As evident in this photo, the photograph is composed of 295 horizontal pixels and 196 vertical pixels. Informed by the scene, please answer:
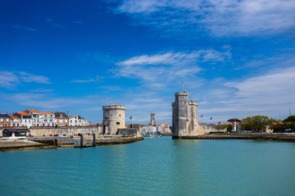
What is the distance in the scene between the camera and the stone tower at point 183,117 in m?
73.6

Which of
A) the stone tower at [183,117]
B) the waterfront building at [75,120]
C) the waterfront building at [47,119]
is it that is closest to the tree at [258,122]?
the stone tower at [183,117]

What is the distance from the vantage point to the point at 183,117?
7388cm

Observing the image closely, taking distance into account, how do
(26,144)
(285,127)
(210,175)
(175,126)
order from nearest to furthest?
(210,175) → (26,144) → (175,126) → (285,127)

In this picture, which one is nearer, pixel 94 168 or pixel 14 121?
pixel 94 168

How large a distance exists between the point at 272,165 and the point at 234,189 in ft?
29.4

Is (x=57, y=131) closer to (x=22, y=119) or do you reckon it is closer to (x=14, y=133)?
(x=14, y=133)

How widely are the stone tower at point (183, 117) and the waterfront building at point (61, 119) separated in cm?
2444

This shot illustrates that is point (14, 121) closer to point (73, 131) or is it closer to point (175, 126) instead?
point (73, 131)

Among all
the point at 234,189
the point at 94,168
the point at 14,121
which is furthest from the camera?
the point at 14,121

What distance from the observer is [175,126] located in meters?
75.2

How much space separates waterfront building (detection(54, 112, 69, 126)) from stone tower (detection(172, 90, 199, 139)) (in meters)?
24.4

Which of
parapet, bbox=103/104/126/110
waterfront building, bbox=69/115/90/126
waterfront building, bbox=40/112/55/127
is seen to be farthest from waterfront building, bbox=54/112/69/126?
parapet, bbox=103/104/126/110

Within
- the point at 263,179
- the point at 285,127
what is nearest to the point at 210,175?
the point at 263,179

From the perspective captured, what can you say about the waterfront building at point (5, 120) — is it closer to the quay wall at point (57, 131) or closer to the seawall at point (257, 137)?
the quay wall at point (57, 131)
